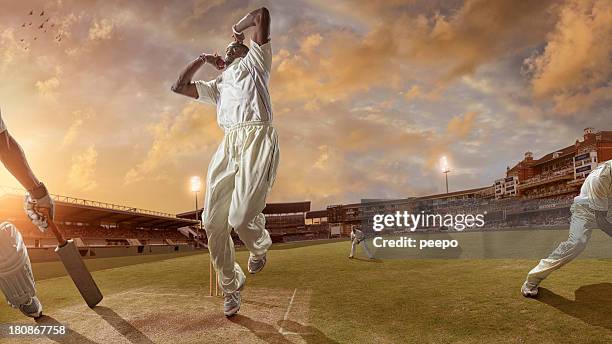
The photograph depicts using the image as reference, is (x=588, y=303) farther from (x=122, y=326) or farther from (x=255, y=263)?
(x=122, y=326)

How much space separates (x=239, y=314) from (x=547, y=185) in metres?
68.3

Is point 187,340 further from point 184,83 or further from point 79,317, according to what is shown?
point 184,83

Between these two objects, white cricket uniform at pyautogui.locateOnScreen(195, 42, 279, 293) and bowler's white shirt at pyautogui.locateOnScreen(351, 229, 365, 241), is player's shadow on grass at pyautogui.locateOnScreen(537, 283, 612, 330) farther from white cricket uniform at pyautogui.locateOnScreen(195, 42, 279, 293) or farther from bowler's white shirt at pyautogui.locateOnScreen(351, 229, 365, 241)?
bowler's white shirt at pyautogui.locateOnScreen(351, 229, 365, 241)

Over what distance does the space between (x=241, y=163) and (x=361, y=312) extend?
9.04 feet

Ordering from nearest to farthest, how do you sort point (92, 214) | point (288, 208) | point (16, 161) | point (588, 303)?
point (16, 161) < point (588, 303) < point (92, 214) < point (288, 208)

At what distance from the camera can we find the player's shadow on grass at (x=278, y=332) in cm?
424

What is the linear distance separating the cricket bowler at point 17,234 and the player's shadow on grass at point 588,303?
650cm

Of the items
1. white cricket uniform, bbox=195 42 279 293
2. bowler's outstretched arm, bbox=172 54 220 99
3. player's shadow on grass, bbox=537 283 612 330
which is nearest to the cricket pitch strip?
white cricket uniform, bbox=195 42 279 293

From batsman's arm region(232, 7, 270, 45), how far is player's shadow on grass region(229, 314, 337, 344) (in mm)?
3489

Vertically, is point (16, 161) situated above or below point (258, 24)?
below

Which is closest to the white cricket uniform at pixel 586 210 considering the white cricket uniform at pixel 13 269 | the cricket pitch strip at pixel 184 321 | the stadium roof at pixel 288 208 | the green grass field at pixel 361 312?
the green grass field at pixel 361 312

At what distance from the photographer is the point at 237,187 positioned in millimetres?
4629

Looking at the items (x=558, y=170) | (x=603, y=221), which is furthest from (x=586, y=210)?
(x=558, y=170)

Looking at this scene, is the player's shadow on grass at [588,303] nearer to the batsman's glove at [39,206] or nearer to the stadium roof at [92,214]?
the batsman's glove at [39,206]
